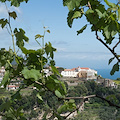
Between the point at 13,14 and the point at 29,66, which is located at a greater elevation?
the point at 13,14

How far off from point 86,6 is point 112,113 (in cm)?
2304

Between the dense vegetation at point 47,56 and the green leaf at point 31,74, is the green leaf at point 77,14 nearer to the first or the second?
the dense vegetation at point 47,56

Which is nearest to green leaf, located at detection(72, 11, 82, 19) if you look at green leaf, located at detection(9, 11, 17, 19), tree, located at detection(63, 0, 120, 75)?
tree, located at detection(63, 0, 120, 75)

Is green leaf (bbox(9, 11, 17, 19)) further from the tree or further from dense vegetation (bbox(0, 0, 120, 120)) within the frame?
the tree

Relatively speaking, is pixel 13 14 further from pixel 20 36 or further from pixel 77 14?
pixel 77 14

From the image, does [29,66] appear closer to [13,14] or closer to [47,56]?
[47,56]

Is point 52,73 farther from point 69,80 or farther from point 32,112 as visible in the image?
point 69,80

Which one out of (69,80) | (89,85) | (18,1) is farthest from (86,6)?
(69,80)

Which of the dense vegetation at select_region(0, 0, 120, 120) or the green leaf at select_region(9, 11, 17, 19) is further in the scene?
the green leaf at select_region(9, 11, 17, 19)

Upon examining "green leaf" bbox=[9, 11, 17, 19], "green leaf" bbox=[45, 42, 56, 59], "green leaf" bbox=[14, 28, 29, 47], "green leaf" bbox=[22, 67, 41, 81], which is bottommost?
"green leaf" bbox=[22, 67, 41, 81]

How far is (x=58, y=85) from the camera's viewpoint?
1.57ft

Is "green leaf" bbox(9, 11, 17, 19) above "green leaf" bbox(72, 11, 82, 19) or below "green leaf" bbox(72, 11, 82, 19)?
above

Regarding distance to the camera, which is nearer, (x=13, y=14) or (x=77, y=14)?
(x=77, y=14)

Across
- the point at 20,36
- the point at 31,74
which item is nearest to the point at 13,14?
the point at 20,36
